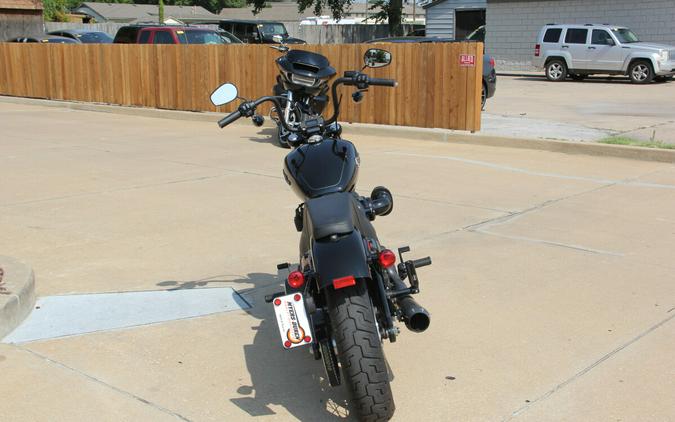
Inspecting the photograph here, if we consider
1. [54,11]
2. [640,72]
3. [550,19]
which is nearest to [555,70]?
[640,72]

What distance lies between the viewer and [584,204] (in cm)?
826

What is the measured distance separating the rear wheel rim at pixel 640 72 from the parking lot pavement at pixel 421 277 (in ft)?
52.0

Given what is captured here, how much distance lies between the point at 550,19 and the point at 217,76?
20.3 m

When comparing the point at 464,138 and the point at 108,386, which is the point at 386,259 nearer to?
the point at 108,386

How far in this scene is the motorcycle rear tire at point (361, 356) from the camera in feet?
11.1

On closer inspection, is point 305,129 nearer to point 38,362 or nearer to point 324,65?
point 324,65

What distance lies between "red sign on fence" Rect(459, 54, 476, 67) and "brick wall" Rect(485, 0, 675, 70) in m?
19.2

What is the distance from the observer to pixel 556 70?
2756cm

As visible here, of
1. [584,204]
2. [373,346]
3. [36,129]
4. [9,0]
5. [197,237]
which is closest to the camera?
[373,346]

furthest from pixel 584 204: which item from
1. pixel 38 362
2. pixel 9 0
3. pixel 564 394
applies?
pixel 9 0

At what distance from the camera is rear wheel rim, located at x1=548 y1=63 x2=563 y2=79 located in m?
27.5

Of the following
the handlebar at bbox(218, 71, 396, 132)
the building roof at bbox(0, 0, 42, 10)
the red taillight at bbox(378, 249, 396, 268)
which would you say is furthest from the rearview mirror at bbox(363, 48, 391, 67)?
the building roof at bbox(0, 0, 42, 10)

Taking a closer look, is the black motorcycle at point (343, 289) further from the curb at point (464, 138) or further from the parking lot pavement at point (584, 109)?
the parking lot pavement at point (584, 109)

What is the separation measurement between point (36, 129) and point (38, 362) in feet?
38.9
